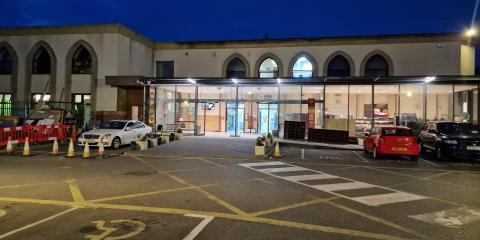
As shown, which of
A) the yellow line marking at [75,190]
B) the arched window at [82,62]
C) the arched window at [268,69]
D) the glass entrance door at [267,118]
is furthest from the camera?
the arched window at [268,69]

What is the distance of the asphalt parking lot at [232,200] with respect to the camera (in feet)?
19.3

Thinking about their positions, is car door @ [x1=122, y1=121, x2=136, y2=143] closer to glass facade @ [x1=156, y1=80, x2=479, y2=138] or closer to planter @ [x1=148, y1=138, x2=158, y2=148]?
planter @ [x1=148, y1=138, x2=158, y2=148]

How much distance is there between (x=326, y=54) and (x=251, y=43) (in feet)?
21.4

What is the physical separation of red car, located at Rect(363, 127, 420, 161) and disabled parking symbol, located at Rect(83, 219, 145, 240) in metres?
12.5

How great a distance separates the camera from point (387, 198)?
27.6 ft

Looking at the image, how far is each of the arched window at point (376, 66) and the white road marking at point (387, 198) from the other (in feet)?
74.8

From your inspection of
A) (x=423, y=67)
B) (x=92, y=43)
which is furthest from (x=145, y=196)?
(x=423, y=67)

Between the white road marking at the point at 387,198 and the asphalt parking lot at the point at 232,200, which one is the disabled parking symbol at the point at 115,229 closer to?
the asphalt parking lot at the point at 232,200

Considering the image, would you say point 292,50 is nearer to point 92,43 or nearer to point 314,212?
point 92,43

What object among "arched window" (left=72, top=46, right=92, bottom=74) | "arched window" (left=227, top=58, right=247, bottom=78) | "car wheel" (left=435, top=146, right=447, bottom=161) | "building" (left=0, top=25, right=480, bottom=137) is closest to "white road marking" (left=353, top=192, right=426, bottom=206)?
"car wheel" (left=435, top=146, right=447, bottom=161)

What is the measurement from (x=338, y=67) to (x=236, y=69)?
8830mm

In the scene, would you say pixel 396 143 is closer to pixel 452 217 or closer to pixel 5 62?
pixel 452 217

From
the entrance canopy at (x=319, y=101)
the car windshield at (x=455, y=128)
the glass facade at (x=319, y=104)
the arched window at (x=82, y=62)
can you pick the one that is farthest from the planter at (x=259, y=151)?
the arched window at (x=82, y=62)

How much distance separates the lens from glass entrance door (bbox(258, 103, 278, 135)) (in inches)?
1118
